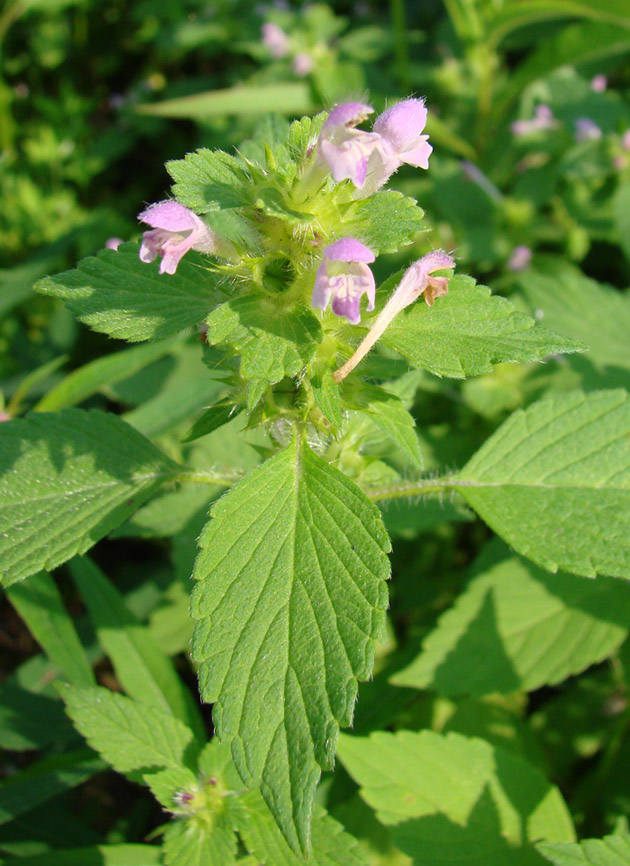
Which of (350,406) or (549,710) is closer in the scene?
(350,406)

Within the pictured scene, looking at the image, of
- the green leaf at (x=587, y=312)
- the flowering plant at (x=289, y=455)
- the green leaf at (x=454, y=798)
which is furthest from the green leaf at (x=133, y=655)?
the green leaf at (x=587, y=312)

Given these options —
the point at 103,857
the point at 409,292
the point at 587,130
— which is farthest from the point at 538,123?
the point at 103,857

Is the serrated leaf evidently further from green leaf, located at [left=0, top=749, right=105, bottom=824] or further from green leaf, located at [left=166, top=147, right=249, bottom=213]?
green leaf, located at [left=166, top=147, right=249, bottom=213]

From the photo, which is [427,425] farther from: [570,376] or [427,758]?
[427,758]

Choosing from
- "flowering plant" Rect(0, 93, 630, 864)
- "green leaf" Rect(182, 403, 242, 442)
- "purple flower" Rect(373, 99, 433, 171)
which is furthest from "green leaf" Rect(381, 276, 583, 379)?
"green leaf" Rect(182, 403, 242, 442)

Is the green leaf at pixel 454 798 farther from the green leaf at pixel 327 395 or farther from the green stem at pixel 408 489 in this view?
the green leaf at pixel 327 395

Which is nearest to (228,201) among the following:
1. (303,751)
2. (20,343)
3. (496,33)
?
(303,751)

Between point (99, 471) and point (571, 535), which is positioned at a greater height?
point (99, 471)
